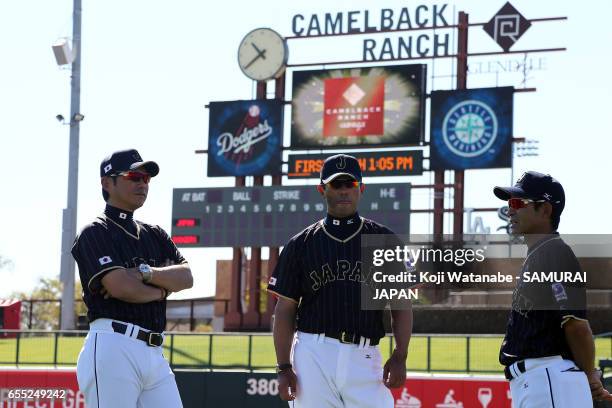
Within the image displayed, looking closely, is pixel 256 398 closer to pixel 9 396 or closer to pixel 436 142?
pixel 9 396

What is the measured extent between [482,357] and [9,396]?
848 centimetres

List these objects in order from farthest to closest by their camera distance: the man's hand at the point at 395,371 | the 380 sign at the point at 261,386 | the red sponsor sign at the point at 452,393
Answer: the 380 sign at the point at 261,386 < the red sponsor sign at the point at 452,393 < the man's hand at the point at 395,371

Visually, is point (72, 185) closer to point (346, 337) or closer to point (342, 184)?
point (342, 184)

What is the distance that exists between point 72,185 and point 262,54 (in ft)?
29.8

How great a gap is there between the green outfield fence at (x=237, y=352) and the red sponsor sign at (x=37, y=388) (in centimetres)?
141

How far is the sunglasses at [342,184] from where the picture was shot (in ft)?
19.8

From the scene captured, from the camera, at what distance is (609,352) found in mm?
25281

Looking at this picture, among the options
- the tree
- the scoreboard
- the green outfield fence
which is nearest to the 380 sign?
the green outfield fence

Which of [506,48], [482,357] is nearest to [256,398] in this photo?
[482,357]

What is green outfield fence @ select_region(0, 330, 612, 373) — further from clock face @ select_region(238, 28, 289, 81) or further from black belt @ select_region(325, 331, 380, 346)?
clock face @ select_region(238, 28, 289, 81)

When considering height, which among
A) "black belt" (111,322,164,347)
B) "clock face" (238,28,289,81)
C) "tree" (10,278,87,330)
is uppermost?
"clock face" (238,28,289,81)

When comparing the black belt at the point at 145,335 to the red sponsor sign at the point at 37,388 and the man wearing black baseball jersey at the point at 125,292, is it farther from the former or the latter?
the red sponsor sign at the point at 37,388

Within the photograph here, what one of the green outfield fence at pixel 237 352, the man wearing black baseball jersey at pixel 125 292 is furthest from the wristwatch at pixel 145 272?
the green outfield fence at pixel 237 352

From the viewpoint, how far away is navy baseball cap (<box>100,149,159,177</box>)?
6.20 meters
